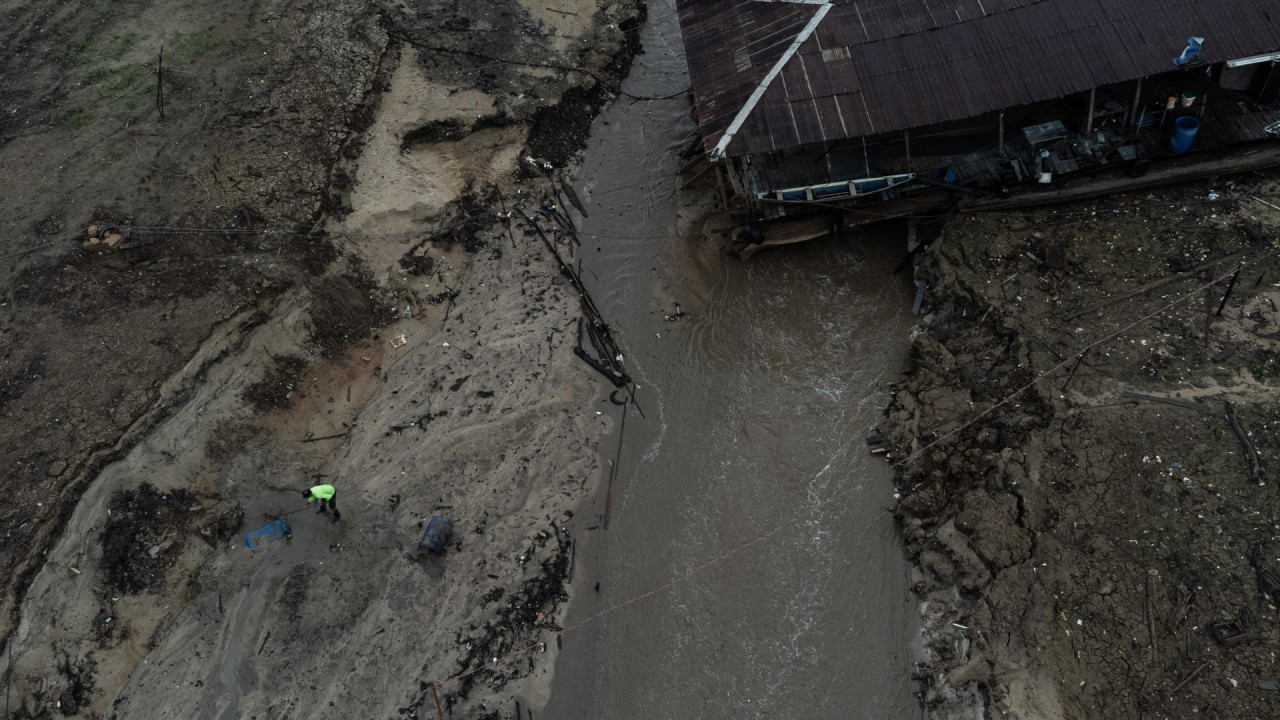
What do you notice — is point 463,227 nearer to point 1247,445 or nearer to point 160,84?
point 160,84

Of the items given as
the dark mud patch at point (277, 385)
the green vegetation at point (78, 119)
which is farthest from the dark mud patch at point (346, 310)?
the green vegetation at point (78, 119)

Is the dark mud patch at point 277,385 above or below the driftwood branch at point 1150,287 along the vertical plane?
above

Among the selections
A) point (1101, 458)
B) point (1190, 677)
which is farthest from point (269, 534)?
point (1190, 677)

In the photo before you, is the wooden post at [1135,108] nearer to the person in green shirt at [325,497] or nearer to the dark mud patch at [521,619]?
the dark mud patch at [521,619]

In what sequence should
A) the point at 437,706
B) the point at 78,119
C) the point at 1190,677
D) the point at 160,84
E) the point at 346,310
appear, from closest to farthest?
the point at 1190,677 < the point at 437,706 < the point at 346,310 < the point at 78,119 < the point at 160,84

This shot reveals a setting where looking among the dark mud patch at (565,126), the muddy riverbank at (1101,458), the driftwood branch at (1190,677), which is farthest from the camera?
the dark mud patch at (565,126)

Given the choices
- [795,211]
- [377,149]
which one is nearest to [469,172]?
[377,149]
